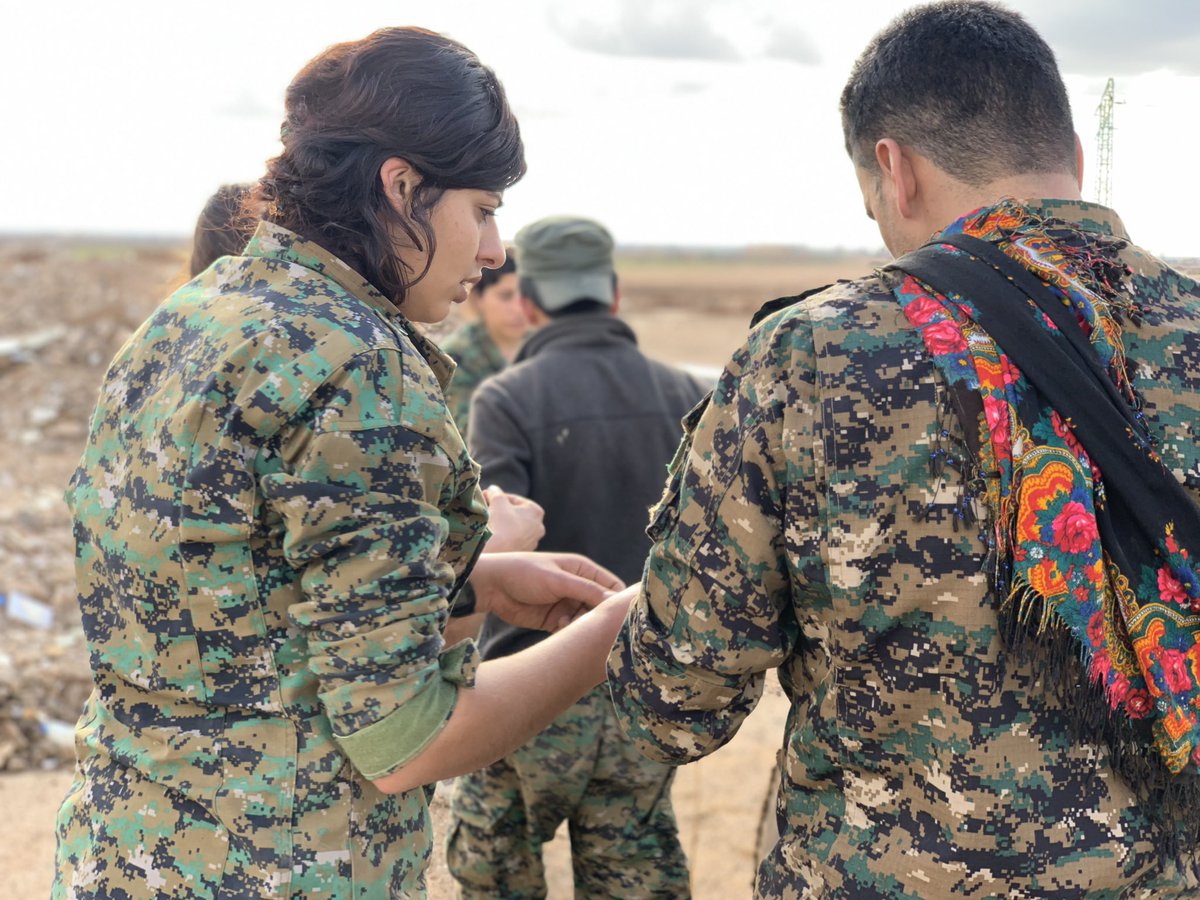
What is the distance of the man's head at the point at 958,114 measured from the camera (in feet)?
5.53

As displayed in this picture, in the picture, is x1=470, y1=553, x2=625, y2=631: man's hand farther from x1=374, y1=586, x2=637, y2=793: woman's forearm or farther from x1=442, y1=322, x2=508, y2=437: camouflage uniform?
x1=442, y1=322, x2=508, y2=437: camouflage uniform

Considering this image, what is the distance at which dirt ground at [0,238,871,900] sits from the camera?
4730 millimetres

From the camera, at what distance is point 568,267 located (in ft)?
11.7

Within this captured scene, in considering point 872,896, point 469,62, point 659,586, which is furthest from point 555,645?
point 469,62

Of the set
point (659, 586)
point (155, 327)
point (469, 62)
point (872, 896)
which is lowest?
point (872, 896)

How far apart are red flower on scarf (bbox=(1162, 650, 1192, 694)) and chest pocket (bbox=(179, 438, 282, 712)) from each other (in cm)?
117

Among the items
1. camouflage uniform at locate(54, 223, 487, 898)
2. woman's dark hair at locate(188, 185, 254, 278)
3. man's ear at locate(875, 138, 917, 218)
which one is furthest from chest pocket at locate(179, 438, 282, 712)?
woman's dark hair at locate(188, 185, 254, 278)

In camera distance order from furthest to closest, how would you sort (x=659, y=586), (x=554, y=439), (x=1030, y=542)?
(x=554, y=439), (x=659, y=586), (x=1030, y=542)

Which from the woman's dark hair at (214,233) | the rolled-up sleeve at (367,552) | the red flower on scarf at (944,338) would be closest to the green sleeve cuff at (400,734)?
the rolled-up sleeve at (367,552)

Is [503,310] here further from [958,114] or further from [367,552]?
[367,552]

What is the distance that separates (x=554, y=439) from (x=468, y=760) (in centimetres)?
179

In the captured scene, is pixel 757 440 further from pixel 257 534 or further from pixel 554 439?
pixel 554 439

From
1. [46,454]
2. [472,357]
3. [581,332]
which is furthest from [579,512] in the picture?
[46,454]

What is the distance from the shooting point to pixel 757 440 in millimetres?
1590
